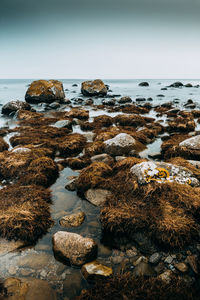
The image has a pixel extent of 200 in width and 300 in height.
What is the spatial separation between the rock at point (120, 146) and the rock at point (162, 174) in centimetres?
226

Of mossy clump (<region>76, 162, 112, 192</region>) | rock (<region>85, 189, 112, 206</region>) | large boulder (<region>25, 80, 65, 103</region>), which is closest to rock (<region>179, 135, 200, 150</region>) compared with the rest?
mossy clump (<region>76, 162, 112, 192</region>)

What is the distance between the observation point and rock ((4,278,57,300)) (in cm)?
243

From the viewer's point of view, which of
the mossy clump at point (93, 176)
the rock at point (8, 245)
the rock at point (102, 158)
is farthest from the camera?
the rock at point (102, 158)

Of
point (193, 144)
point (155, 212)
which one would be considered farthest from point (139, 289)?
point (193, 144)

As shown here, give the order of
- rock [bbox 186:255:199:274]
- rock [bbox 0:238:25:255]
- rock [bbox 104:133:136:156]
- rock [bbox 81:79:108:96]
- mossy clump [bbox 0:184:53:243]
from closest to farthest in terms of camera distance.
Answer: rock [bbox 186:255:199:274], rock [bbox 0:238:25:255], mossy clump [bbox 0:184:53:243], rock [bbox 104:133:136:156], rock [bbox 81:79:108:96]

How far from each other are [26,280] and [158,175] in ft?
11.0

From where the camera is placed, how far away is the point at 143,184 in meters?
4.26

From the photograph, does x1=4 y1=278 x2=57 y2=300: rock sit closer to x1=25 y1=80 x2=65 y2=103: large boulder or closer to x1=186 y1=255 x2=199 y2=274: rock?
x1=186 y1=255 x2=199 y2=274: rock

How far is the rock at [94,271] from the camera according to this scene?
2.63 meters

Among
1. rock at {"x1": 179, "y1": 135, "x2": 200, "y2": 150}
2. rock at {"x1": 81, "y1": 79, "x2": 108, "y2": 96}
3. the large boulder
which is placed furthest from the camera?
rock at {"x1": 81, "y1": 79, "x2": 108, "y2": 96}

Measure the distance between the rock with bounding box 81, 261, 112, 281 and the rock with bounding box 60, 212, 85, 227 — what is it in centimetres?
98

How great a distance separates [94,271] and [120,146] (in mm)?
4807

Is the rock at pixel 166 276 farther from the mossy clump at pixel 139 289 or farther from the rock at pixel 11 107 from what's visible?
the rock at pixel 11 107

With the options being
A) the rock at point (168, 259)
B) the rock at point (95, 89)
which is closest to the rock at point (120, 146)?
the rock at point (168, 259)
